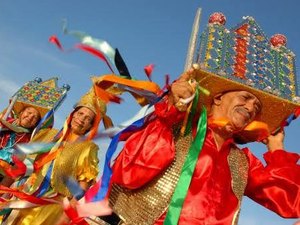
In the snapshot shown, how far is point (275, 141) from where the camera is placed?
11.3 feet

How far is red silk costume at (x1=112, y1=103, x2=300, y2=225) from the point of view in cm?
276

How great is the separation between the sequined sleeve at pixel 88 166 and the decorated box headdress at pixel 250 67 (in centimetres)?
196

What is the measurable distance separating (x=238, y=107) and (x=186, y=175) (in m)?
0.66

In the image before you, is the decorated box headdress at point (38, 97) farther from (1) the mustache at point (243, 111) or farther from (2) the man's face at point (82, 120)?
(1) the mustache at point (243, 111)

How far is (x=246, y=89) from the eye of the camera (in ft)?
10.6

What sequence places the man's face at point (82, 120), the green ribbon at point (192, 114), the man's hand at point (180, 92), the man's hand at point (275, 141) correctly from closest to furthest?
the man's hand at point (180, 92)
the green ribbon at point (192, 114)
the man's hand at point (275, 141)
the man's face at point (82, 120)

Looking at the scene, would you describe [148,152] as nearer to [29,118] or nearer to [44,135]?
[44,135]

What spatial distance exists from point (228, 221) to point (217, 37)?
1.40 meters

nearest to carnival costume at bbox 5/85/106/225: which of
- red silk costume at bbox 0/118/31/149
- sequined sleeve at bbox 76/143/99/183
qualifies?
sequined sleeve at bbox 76/143/99/183

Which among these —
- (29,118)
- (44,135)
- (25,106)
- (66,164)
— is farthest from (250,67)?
(25,106)

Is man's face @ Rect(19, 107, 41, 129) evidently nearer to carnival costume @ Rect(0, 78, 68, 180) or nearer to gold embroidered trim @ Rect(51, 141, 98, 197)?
carnival costume @ Rect(0, 78, 68, 180)

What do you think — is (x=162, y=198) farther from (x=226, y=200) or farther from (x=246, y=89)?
(x=246, y=89)

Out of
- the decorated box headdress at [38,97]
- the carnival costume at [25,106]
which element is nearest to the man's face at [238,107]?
the carnival costume at [25,106]

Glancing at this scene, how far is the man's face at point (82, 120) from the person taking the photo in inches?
189
